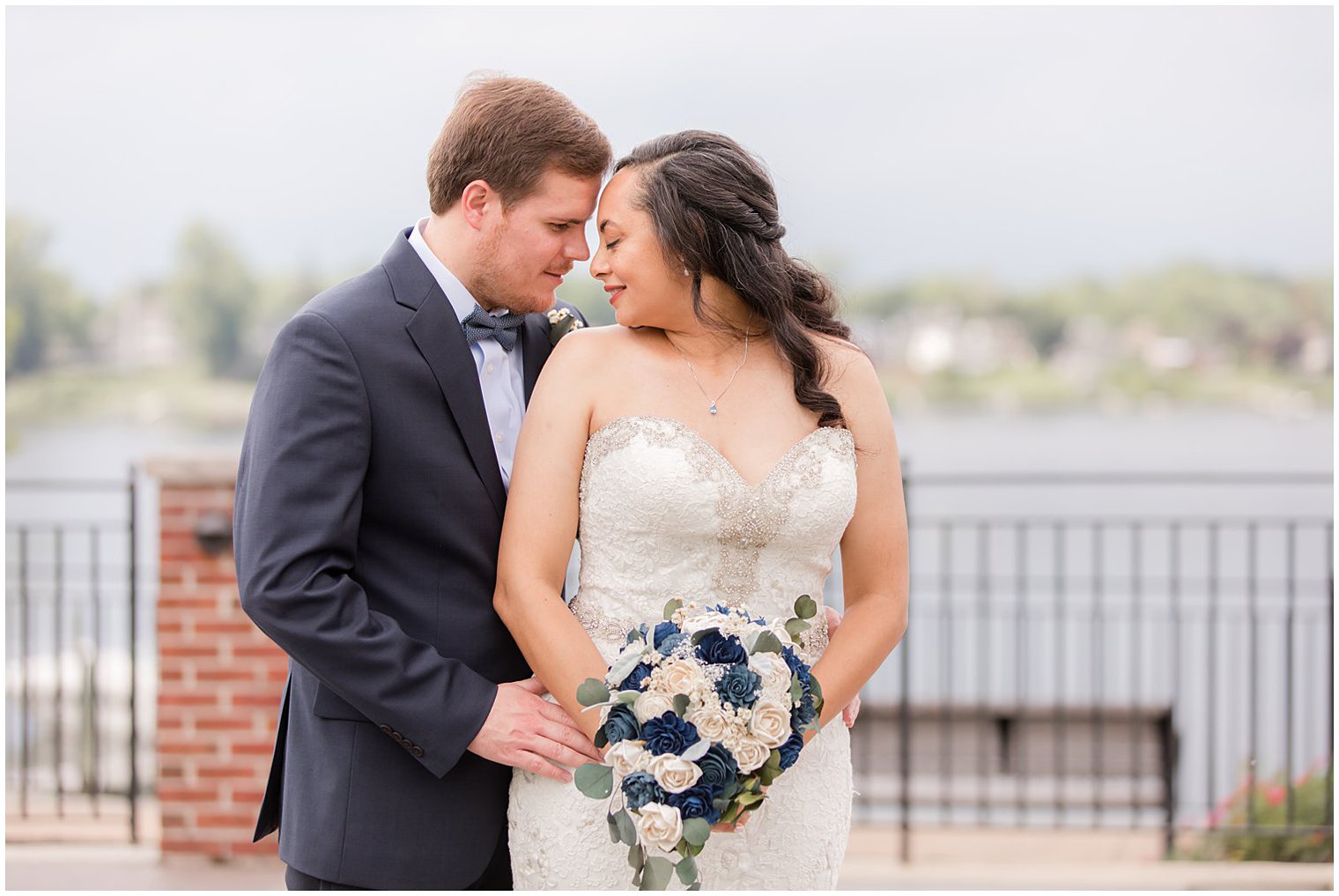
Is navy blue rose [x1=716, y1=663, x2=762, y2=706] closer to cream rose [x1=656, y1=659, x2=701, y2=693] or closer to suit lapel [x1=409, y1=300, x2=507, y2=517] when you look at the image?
cream rose [x1=656, y1=659, x2=701, y2=693]

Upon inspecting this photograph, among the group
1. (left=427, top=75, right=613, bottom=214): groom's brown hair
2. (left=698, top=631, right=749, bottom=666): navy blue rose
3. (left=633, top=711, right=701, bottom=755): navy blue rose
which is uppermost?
(left=427, top=75, right=613, bottom=214): groom's brown hair

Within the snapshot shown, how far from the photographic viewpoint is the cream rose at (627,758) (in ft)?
6.52

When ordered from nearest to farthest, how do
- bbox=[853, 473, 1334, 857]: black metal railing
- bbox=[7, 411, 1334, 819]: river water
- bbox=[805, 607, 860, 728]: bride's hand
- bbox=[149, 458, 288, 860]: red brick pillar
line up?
1. bbox=[805, 607, 860, 728]: bride's hand
2. bbox=[149, 458, 288, 860]: red brick pillar
3. bbox=[853, 473, 1334, 857]: black metal railing
4. bbox=[7, 411, 1334, 819]: river water

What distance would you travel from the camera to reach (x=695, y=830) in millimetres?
1963

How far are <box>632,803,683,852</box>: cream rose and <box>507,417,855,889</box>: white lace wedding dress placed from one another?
37 centimetres

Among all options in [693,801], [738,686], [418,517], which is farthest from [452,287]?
[693,801]

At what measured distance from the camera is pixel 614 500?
7.65ft

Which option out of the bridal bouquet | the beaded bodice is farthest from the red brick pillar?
the bridal bouquet

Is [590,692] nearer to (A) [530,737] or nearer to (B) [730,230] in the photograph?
(A) [530,737]

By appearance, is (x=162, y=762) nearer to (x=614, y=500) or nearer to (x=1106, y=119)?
(x=614, y=500)

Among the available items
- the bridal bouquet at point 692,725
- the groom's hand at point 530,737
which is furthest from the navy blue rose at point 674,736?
the groom's hand at point 530,737

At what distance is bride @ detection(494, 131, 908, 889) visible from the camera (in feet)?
7.59

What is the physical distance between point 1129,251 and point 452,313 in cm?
6562

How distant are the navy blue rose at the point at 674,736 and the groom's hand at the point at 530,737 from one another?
13.1 inches
